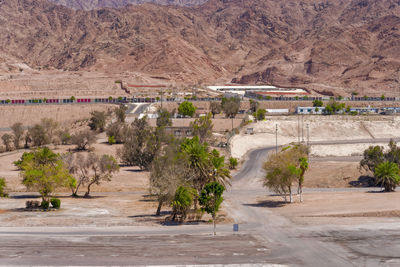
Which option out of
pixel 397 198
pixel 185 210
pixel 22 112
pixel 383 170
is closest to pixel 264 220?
pixel 185 210

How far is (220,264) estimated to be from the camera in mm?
28859

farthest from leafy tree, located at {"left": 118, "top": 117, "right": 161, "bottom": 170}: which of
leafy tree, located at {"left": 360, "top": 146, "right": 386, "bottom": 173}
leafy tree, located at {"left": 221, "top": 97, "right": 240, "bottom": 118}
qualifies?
leafy tree, located at {"left": 221, "top": 97, "right": 240, "bottom": 118}

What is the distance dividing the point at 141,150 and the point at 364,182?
2793cm

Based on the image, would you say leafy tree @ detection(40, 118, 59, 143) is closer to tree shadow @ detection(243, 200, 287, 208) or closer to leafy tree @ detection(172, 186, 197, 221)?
tree shadow @ detection(243, 200, 287, 208)

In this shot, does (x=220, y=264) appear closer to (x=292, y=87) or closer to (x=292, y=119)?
(x=292, y=119)

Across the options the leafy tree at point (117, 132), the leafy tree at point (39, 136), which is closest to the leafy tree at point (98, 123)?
the leafy tree at point (39, 136)

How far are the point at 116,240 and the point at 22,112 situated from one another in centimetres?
10539

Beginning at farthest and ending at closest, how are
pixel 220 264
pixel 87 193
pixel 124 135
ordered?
pixel 124 135
pixel 87 193
pixel 220 264

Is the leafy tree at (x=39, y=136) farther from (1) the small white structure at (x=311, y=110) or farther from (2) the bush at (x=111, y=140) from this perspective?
(1) the small white structure at (x=311, y=110)

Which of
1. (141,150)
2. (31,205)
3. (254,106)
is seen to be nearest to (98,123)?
(141,150)

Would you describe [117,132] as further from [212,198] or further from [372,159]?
[212,198]

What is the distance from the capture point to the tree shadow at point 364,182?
2312 inches

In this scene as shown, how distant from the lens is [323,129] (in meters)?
105

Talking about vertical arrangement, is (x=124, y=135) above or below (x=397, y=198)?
above
